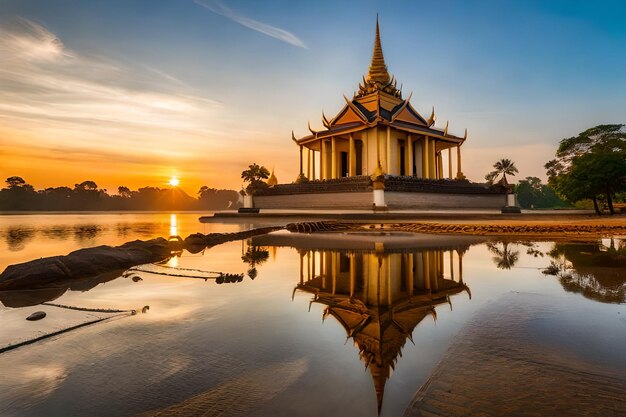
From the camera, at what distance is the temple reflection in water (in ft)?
10.00

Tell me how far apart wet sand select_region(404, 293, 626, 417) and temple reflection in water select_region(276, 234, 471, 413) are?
396mm

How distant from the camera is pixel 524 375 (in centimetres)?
247

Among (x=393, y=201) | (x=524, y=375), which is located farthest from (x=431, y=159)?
(x=524, y=375)

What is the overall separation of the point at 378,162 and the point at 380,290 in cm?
2484

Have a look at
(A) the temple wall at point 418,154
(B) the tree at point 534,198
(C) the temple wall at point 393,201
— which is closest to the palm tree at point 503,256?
(C) the temple wall at point 393,201

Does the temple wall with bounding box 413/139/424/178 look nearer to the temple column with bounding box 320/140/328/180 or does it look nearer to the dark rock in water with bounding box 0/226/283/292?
the temple column with bounding box 320/140/328/180

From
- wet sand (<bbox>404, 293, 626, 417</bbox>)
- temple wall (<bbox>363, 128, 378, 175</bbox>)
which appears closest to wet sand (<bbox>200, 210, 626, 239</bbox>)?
temple wall (<bbox>363, 128, 378, 175</bbox>)

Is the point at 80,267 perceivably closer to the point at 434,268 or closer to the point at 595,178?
the point at 434,268

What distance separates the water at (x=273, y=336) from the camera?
2.27m

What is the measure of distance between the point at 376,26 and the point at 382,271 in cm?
4414

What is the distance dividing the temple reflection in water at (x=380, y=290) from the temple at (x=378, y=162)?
52.3 ft

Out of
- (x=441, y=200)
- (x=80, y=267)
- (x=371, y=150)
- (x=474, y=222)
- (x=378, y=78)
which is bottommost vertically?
(x=80, y=267)

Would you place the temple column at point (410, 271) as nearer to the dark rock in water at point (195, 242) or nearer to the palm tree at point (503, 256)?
the palm tree at point (503, 256)

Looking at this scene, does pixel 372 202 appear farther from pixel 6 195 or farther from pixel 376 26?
pixel 6 195
